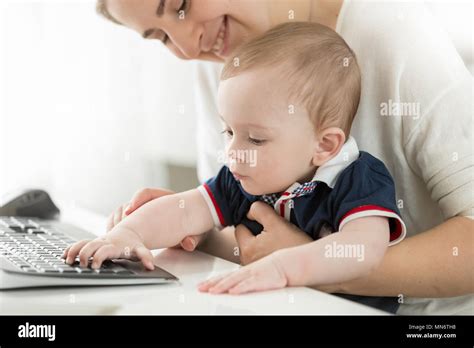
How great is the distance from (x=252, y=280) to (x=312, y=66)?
0.33m

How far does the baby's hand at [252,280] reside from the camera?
76 cm

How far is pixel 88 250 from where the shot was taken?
0.84 meters

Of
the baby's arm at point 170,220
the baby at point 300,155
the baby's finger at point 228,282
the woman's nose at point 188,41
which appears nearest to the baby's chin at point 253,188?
the baby at point 300,155

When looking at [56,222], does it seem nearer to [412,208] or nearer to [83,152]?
[412,208]

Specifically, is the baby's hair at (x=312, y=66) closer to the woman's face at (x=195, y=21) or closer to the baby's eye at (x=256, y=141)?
the baby's eye at (x=256, y=141)

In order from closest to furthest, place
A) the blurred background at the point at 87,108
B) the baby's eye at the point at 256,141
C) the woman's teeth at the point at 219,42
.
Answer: the baby's eye at the point at 256,141, the woman's teeth at the point at 219,42, the blurred background at the point at 87,108

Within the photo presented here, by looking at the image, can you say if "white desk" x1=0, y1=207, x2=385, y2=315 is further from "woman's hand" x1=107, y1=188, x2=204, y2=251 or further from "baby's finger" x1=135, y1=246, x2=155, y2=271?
"woman's hand" x1=107, y1=188, x2=204, y2=251

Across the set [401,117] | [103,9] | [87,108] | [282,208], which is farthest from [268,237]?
[87,108]

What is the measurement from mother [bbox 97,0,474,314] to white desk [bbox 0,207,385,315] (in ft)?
0.49

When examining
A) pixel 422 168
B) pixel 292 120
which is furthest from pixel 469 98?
pixel 292 120

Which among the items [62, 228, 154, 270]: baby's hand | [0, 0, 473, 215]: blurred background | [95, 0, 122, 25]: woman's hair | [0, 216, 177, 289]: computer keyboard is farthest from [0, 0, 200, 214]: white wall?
[62, 228, 154, 270]: baby's hand

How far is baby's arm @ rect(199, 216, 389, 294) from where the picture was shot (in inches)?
30.4

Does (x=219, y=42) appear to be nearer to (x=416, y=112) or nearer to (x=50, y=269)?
(x=416, y=112)
